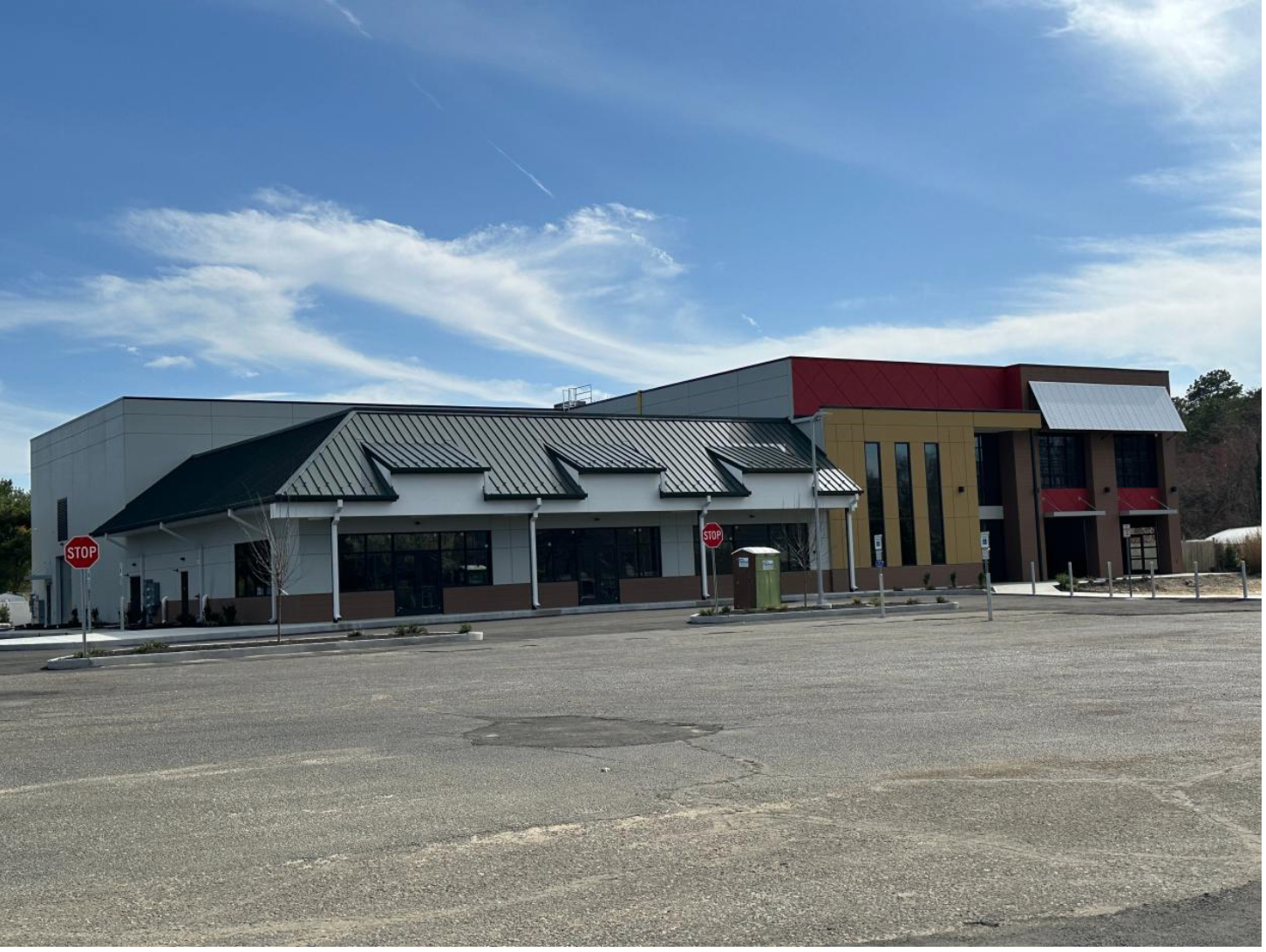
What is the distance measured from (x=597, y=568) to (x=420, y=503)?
7811 millimetres

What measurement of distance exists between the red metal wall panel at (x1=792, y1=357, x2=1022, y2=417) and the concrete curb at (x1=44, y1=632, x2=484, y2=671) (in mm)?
27721

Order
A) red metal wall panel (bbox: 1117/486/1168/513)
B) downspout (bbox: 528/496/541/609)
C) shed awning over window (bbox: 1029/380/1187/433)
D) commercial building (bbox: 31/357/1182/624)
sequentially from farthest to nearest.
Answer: red metal wall panel (bbox: 1117/486/1168/513) → shed awning over window (bbox: 1029/380/1187/433) → downspout (bbox: 528/496/541/609) → commercial building (bbox: 31/357/1182/624)

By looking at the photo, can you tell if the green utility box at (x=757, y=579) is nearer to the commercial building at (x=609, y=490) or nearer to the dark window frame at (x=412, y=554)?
the commercial building at (x=609, y=490)

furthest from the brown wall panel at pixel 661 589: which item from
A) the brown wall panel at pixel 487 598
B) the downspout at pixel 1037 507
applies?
the downspout at pixel 1037 507

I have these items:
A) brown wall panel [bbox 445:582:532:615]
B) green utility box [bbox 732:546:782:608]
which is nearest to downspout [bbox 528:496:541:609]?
brown wall panel [bbox 445:582:532:615]

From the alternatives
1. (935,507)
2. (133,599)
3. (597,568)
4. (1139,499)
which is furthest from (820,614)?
(1139,499)

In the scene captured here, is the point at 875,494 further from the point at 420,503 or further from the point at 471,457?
the point at 420,503

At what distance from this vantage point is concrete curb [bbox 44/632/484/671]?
25.6 m

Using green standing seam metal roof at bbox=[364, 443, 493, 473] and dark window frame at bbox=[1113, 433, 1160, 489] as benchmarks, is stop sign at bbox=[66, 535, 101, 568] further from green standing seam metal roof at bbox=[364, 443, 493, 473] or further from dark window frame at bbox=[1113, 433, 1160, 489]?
dark window frame at bbox=[1113, 433, 1160, 489]

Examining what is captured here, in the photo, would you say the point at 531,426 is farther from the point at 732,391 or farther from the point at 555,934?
the point at 555,934

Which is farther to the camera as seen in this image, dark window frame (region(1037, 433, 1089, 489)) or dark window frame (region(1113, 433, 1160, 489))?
dark window frame (region(1113, 433, 1160, 489))

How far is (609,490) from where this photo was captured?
46.3 meters

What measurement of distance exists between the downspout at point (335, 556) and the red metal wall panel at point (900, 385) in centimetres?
2200

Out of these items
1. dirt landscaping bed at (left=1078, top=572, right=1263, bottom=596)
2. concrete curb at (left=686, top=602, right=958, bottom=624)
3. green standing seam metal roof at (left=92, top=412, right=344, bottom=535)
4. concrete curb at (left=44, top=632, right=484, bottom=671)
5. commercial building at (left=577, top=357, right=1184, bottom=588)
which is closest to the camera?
concrete curb at (left=44, top=632, right=484, bottom=671)
